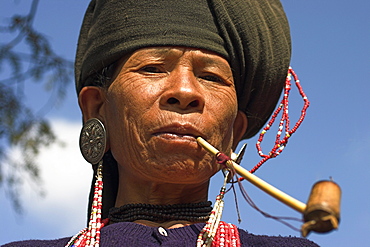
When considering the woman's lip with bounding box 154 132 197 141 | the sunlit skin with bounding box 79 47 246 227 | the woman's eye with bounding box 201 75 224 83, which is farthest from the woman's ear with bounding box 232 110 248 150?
the woman's lip with bounding box 154 132 197 141

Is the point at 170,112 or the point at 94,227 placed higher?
the point at 170,112

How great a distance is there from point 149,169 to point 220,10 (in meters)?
0.82

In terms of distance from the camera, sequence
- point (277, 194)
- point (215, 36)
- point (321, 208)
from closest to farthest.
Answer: point (321, 208), point (277, 194), point (215, 36)

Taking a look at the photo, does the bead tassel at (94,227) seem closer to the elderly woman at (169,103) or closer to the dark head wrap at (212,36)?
the elderly woman at (169,103)

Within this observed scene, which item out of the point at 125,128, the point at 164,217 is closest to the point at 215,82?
the point at 125,128

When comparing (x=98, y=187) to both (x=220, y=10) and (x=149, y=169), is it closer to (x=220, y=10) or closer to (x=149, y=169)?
(x=149, y=169)

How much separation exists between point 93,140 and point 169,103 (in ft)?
1.52

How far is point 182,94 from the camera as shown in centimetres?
268

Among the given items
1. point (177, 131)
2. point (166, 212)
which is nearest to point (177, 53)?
point (177, 131)

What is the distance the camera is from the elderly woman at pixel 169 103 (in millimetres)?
2693

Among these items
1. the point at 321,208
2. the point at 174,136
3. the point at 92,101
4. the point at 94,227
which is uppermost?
the point at 92,101

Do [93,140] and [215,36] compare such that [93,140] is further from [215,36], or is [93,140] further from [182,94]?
[215,36]

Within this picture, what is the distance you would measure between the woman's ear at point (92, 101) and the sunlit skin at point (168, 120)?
0.06 m

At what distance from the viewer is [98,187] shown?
289 centimetres
